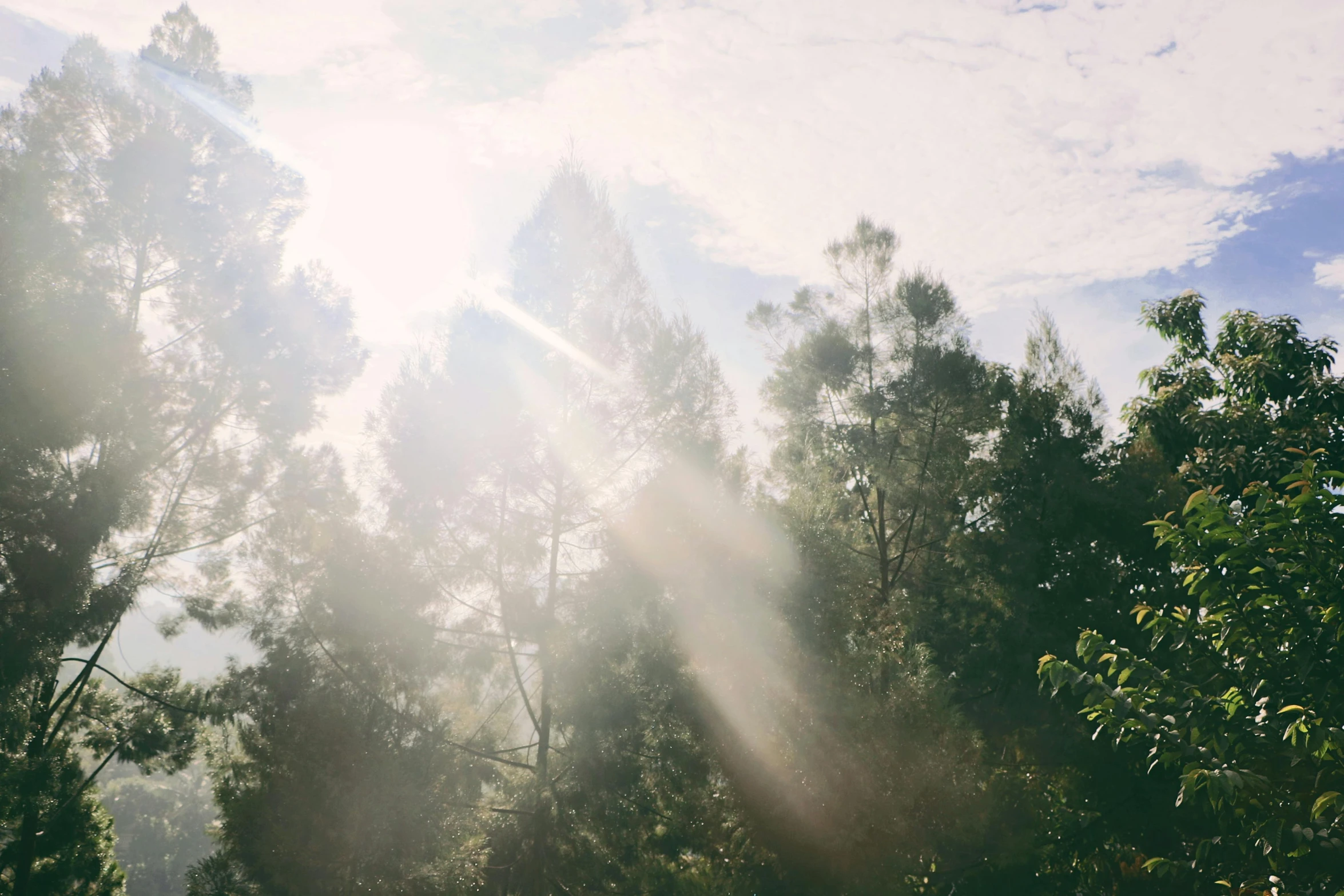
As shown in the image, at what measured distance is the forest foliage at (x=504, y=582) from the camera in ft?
31.9

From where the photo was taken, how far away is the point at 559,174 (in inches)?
526

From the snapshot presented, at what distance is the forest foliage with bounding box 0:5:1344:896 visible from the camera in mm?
9727

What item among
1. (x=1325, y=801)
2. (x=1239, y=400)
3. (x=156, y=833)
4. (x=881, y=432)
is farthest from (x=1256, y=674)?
(x=156, y=833)

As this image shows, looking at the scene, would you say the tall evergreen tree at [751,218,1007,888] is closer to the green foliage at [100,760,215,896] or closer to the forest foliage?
the forest foliage

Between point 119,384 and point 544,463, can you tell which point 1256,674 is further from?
point 119,384

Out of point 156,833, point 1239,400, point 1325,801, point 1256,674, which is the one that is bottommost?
point 1325,801

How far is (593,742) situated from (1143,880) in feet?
30.4

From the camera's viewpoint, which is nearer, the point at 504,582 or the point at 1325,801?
the point at 1325,801

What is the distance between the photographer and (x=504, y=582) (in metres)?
12.3

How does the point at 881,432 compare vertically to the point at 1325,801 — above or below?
above

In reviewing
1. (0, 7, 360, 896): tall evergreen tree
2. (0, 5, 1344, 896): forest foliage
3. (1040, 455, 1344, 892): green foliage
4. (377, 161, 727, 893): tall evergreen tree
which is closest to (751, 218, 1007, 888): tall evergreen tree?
(0, 5, 1344, 896): forest foliage

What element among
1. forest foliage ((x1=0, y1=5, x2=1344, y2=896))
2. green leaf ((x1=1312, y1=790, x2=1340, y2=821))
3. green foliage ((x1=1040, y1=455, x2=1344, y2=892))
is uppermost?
forest foliage ((x1=0, y1=5, x2=1344, y2=896))

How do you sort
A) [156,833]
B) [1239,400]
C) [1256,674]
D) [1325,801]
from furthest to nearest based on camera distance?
[156,833] → [1239,400] → [1256,674] → [1325,801]

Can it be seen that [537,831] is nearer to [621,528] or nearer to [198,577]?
[621,528]
